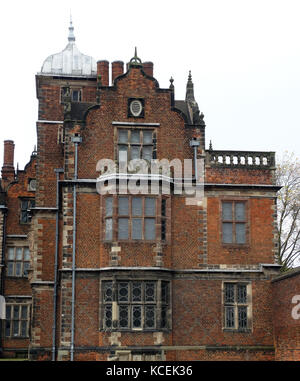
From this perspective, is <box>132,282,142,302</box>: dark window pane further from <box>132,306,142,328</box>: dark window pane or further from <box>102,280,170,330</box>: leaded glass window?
<box>132,306,142,328</box>: dark window pane

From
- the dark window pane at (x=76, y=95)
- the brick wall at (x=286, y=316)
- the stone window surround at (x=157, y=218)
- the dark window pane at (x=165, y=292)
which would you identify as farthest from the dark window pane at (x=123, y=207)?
the dark window pane at (x=76, y=95)

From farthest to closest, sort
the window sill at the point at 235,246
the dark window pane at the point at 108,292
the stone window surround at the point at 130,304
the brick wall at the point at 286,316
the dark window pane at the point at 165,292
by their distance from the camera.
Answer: the window sill at the point at 235,246
the dark window pane at the point at 165,292
the dark window pane at the point at 108,292
the stone window surround at the point at 130,304
the brick wall at the point at 286,316

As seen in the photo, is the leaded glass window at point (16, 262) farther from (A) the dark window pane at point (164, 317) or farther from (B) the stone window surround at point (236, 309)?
(B) the stone window surround at point (236, 309)

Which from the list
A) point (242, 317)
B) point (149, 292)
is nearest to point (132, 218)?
point (149, 292)

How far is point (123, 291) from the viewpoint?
26188 mm

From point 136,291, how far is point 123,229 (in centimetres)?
247

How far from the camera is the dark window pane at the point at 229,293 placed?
27453 millimetres

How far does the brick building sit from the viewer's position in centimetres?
2612

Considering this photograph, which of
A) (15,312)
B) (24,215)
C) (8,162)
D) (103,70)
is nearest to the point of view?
(103,70)

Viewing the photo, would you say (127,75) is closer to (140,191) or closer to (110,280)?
(140,191)

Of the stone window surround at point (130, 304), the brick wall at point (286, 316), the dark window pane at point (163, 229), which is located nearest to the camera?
the brick wall at point (286, 316)

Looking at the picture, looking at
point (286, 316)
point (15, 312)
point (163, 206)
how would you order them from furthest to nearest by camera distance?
point (15, 312) < point (163, 206) < point (286, 316)

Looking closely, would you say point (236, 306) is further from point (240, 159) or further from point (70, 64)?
point (70, 64)

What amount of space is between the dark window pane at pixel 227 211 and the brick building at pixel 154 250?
0.14ft
